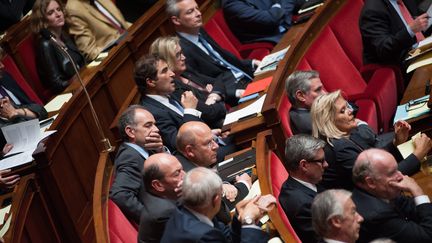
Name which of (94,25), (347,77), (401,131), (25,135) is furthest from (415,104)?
(94,25)

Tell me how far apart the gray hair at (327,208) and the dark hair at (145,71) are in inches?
34.1

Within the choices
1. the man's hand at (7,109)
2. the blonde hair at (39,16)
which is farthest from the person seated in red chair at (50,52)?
the man's hand at (7,109)

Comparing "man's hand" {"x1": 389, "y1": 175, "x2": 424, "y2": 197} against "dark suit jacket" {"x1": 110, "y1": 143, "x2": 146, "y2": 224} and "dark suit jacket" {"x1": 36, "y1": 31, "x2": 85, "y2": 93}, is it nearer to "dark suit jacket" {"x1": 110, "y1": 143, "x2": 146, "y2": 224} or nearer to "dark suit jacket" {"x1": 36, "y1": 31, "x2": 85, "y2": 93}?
"dark suit jacket" {"x1": 110, "y1": 143, "x2": 146, "y2": 224}

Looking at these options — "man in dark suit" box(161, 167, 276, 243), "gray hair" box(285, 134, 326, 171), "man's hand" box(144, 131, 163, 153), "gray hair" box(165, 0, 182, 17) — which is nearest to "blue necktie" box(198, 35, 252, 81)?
"gray hair" box(165, 0, 182, 17)

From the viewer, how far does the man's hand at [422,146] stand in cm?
189

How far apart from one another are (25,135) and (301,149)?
0.91 metres

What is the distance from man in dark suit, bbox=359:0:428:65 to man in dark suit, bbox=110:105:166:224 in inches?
31.1

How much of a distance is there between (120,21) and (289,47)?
41.0 inches

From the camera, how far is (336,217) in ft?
4.83

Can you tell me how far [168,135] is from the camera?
222 centimetres

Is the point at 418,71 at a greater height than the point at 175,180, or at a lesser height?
lesser

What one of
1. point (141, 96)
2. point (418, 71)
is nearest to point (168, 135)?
point (141, 96)

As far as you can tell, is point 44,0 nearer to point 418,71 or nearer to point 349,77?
point 349,77

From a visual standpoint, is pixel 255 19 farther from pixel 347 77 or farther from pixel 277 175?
pixel 277 175
